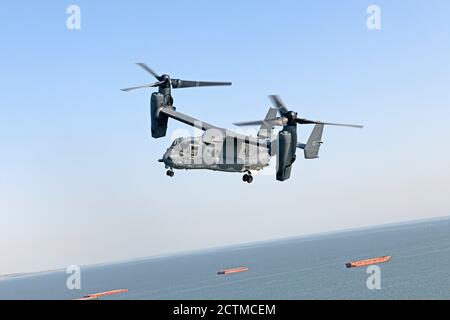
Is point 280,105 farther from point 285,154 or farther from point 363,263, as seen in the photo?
point 363,263

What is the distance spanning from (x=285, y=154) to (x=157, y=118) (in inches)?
454

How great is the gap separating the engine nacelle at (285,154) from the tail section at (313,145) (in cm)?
840

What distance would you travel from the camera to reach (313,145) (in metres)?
40.9

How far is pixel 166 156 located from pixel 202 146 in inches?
132

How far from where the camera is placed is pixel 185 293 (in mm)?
173750

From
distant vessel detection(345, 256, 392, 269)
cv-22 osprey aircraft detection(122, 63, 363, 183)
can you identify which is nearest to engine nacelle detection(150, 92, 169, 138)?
cv-22 osprey aircraft detection(122, 63, 363, 183)

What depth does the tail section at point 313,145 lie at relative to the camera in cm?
4044

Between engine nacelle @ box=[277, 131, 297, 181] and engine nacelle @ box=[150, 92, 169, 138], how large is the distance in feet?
33.7

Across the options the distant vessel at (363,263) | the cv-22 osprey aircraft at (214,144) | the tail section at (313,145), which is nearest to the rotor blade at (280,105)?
the cv-22 osprey aircraft at (214,144)

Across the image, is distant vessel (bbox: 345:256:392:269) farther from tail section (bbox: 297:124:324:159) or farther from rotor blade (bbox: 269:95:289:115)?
rotor blade (bbox: 269:95:289:115)

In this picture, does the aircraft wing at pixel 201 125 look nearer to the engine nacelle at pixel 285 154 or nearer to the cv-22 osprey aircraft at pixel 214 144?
the cv-22 osprey aircraft at pixel 214 144

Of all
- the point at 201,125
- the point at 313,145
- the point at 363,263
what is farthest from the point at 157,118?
the point at 363,263
